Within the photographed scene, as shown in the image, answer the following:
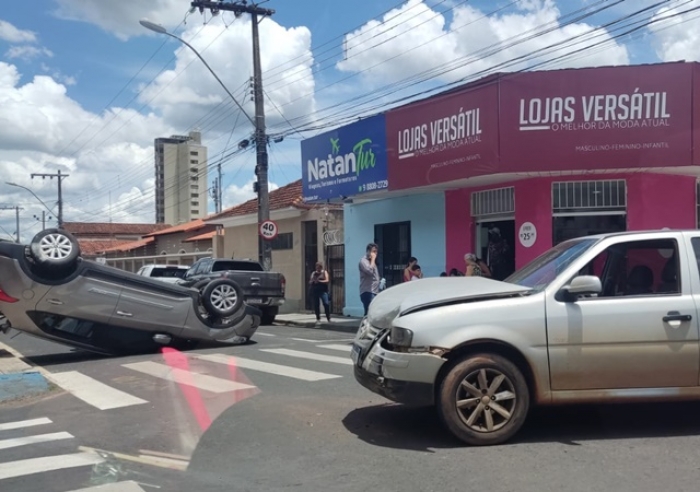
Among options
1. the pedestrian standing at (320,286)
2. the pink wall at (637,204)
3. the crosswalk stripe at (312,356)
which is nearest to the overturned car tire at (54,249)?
the crosswalk stripe at (312,356)

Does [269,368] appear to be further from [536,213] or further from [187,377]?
[536,213]

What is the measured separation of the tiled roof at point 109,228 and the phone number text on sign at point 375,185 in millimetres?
58052

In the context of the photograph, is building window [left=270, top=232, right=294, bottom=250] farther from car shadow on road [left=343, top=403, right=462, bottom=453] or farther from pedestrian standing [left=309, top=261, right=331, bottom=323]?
car shadow on road [left=343, top=403, right=462, bottom=453]

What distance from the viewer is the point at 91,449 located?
6.07 meters

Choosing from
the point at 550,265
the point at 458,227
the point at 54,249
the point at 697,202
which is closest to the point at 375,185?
the point at 458,227

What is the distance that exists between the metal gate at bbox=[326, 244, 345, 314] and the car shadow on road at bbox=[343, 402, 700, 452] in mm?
14671

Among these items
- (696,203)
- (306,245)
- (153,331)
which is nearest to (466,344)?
(153,331)

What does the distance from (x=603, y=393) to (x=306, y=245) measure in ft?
62.0

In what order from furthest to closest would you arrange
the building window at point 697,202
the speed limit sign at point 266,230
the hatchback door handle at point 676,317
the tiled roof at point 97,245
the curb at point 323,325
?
1. the tiled roof at point 97,245
2. the speed limit sign at point 266,230
3. the curb at point 323,325
4. the building window at point 697,202
5. the hatchback door handle at point 676,317

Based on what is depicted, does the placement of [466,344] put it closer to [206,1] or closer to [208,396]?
[208,396]

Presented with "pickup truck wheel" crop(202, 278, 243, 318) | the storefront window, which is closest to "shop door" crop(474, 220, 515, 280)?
the storefront window

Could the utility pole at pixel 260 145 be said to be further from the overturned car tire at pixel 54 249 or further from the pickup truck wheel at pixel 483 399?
the pickup truck wheel at pixel 483 399

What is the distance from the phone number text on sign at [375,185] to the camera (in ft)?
57.9

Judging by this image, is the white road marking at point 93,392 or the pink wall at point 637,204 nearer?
the white road marking at point 93,392
